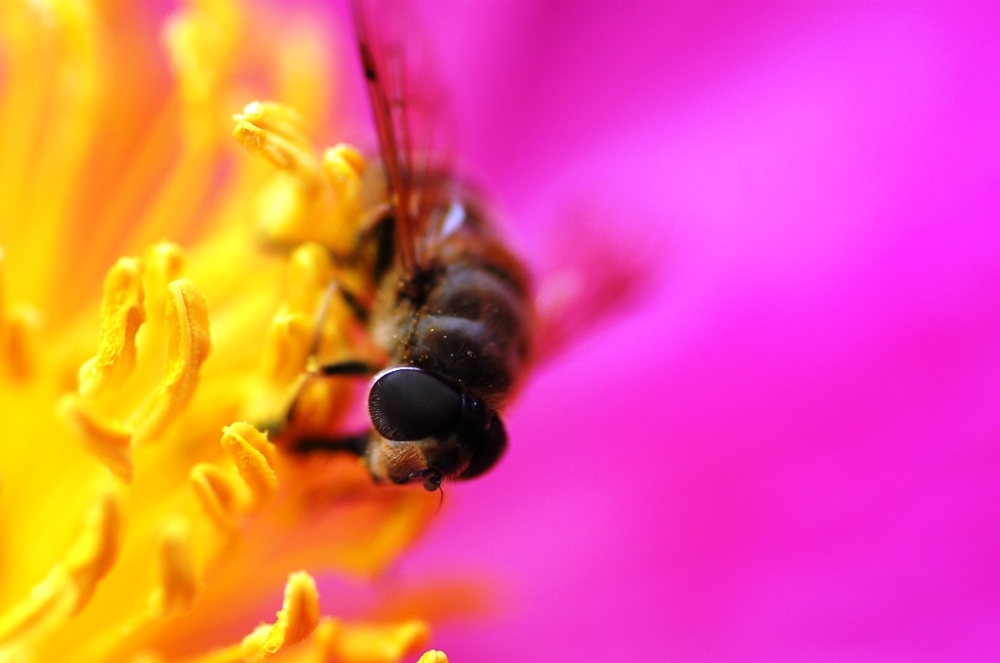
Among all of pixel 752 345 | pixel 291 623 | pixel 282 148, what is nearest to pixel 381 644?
pixel 291 623

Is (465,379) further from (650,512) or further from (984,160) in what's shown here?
(984,160)

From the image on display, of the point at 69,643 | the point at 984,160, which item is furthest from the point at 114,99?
the point at 984,160

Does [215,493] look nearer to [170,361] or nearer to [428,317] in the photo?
[170,361]

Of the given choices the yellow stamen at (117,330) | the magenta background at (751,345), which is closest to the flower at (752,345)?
the magenta background at (751,345)

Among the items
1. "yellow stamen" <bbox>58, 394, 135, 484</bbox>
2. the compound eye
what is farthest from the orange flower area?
the compound eye

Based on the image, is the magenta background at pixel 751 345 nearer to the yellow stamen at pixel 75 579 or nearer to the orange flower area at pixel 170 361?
the orange flower area at pixel 170 361
